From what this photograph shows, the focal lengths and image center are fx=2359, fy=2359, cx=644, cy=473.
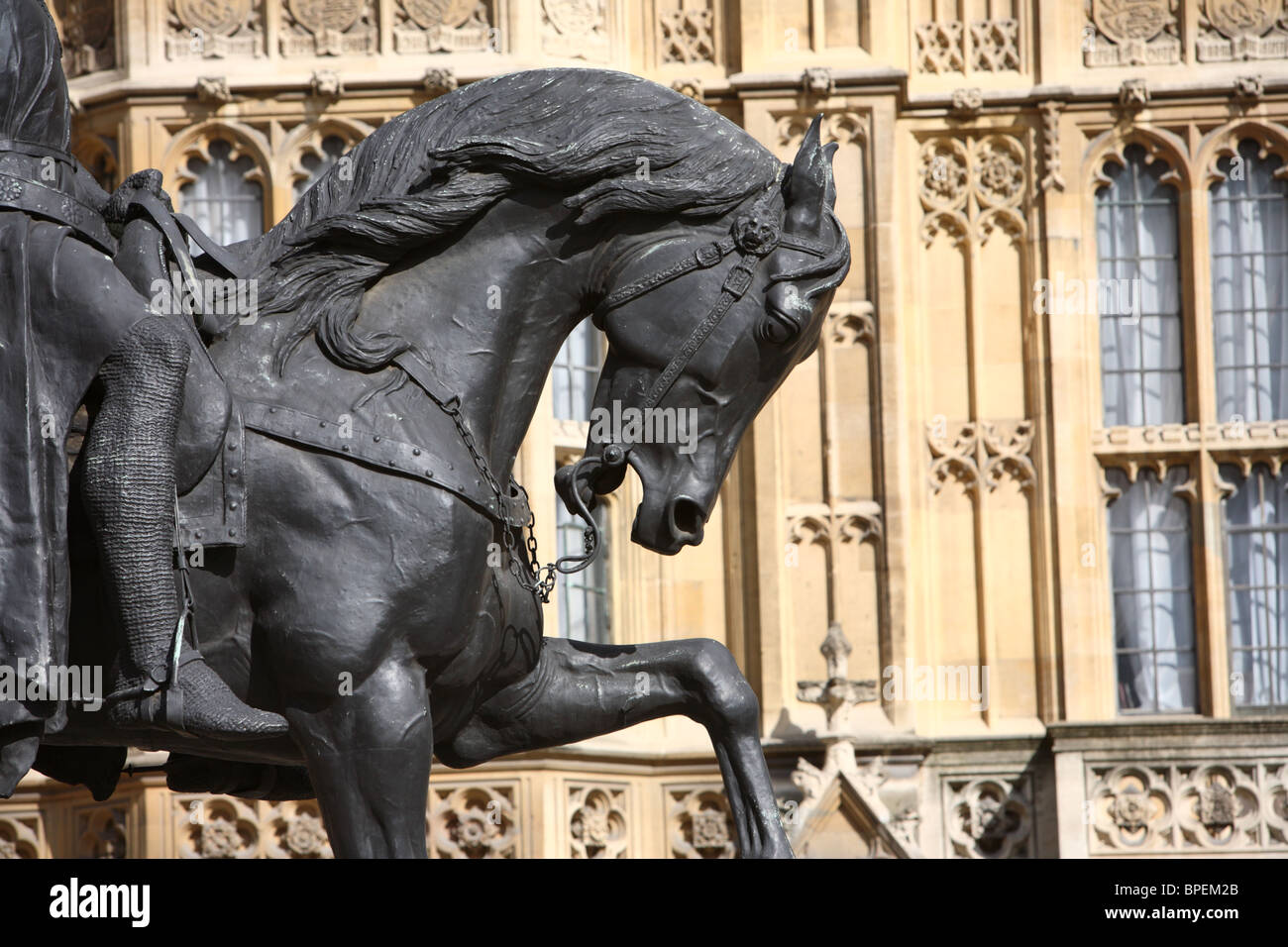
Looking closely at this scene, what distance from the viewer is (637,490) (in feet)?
51.4

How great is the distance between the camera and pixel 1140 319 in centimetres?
1579

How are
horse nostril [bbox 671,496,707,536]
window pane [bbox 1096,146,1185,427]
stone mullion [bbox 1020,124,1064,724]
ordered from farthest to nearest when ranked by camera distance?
window pane [bbox 1096,146,1185,427] < stone mullion [bbox 1020,124,1064,724] < horse nostril [bbox 671,496,707,536]

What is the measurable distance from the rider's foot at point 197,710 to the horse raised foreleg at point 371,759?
0.09 m

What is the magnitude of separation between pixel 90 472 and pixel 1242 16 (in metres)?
12.8

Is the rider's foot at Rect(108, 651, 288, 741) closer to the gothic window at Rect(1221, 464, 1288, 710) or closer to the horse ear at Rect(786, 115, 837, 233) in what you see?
the horse ear at Rect(786, 115, 837, 233)

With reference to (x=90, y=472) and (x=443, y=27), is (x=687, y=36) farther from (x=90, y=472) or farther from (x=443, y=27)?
(x=90, y=472)

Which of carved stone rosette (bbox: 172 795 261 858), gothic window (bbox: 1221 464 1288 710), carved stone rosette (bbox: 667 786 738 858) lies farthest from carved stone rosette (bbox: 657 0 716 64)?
carved stone rosette (bbox: 172 795 261 858)

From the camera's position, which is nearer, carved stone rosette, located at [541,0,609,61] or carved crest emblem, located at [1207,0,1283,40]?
carved stone rosette, located at [541,0,609,61]

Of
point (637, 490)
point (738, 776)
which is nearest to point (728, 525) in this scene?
point (637, 490)

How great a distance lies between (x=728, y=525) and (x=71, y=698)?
11084mm

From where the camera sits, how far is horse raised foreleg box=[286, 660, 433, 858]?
437cm

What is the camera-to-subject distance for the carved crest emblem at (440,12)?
49.4 ft

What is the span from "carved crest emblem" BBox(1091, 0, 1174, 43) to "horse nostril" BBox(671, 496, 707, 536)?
11.8 meters
